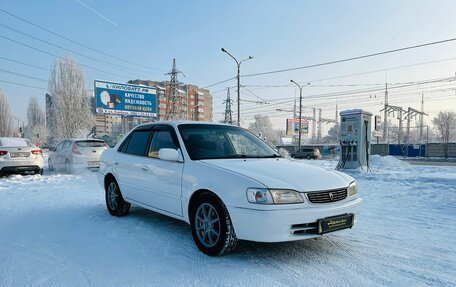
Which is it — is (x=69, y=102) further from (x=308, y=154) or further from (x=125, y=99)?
(x=308, y=154)

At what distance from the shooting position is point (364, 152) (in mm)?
14539

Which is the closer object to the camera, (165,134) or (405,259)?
(405,259)

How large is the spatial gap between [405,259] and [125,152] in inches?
168

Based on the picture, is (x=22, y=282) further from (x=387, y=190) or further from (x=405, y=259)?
(x=387, y=190)

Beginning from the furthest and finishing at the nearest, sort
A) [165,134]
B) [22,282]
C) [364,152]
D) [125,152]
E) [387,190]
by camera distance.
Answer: [364,152], [387,190], [125,152], [165,134], [22,282]

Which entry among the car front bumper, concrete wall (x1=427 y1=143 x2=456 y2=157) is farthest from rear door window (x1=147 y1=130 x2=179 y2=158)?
concrete wall (x1=427 y1=143 x2=456 y2=157)

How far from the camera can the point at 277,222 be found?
3221 millimetres

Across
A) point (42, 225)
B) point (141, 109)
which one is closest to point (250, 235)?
point (42, 225)

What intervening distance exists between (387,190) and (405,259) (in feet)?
18.4

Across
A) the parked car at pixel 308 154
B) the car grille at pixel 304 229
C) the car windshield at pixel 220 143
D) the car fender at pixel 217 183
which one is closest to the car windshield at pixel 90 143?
the car windshield at pixel 220 143

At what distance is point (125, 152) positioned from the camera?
548 cm

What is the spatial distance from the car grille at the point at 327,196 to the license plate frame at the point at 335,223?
186 millimetres

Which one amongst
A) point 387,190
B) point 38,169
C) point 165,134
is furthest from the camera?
point 38,169

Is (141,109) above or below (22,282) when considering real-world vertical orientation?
above
